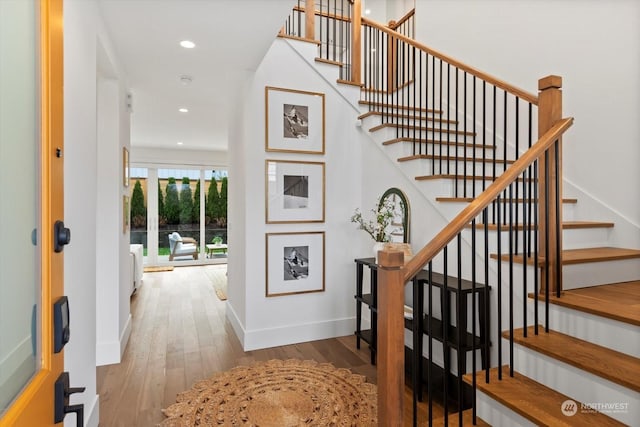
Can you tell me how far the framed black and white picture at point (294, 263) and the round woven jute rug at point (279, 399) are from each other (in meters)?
0.77

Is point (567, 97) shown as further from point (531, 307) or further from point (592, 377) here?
point (592, 377)

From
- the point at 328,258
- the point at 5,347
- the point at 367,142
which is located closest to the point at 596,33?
the point at 367,142

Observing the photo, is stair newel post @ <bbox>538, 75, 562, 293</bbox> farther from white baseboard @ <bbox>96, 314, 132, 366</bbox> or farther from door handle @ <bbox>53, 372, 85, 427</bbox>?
white baseboard @ <bbox>96, 314, 132, 366</bbox>

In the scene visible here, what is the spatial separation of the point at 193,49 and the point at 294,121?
1.07 metres

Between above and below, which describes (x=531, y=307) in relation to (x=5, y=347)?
below

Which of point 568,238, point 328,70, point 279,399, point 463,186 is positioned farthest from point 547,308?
point 328,70

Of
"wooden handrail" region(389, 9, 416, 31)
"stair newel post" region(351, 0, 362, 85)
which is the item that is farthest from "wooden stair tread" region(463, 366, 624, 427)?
"wooden handrail" region(389, 9, 416, 31)

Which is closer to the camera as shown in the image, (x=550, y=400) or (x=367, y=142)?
(x=550, y=400)

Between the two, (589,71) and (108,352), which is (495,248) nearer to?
(589,71)

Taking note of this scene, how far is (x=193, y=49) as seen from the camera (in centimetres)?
296

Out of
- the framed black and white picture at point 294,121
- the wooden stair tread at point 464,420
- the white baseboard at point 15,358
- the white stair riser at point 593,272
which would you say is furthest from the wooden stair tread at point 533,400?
the framed black and white picture at point 294,121

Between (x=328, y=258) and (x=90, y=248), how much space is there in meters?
2.19

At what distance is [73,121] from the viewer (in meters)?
1.65

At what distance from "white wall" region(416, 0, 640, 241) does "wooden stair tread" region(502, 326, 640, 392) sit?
4.47ft
